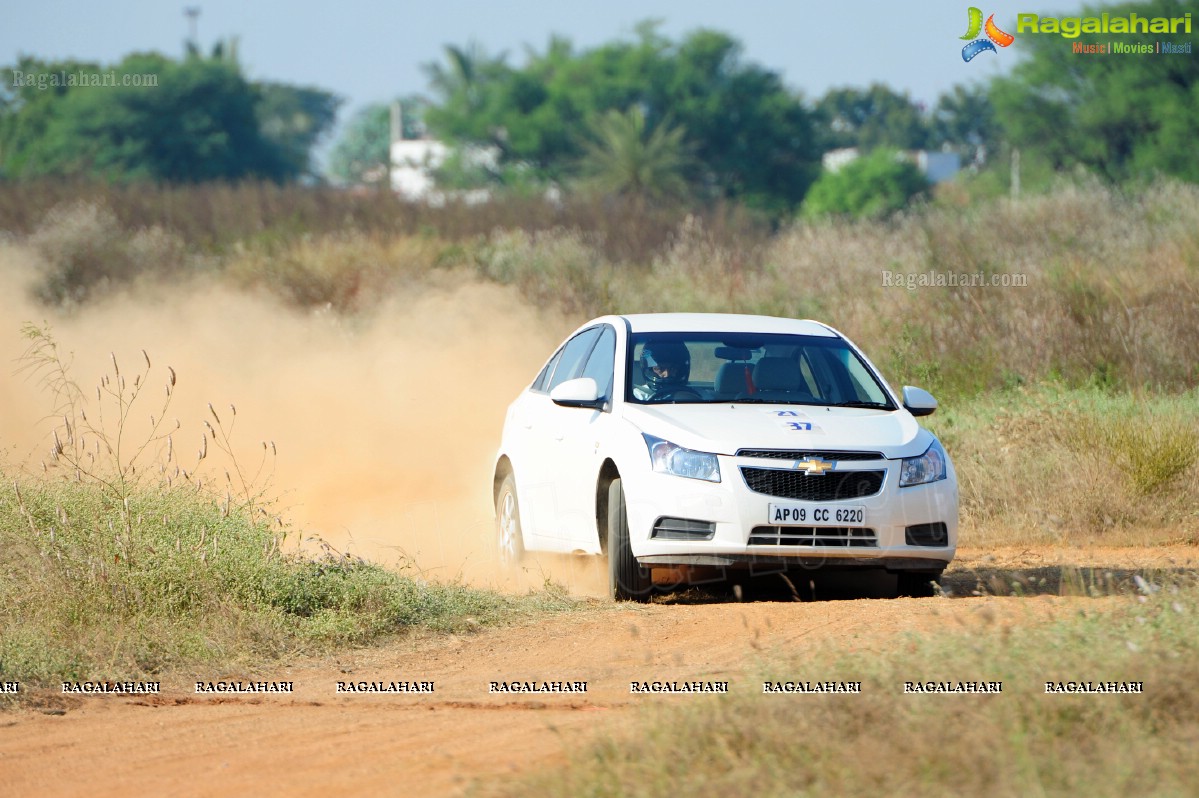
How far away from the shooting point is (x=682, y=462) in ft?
27.3

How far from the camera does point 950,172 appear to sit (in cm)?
12075

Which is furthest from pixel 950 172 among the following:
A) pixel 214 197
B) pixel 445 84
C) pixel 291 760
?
pixel 291 760

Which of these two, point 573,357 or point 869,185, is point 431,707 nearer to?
point 573,357

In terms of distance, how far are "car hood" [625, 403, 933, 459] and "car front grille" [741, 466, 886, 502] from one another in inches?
5.4

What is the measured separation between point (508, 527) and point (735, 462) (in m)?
2.67

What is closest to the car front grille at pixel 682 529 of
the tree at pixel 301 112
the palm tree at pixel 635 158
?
the palm tree at pixel 635 158

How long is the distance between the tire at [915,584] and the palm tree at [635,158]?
48.2m

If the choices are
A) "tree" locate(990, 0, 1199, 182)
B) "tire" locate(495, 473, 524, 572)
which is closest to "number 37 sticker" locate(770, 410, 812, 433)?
"tire" locate(495, 473, 524, 572)

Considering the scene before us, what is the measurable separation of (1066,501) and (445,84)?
261 feet

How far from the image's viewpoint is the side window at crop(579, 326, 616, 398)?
9328 millimetres

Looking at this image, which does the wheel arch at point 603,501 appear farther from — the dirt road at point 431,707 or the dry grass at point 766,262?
the dry grass at point 766,262

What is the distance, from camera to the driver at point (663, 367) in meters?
9.13

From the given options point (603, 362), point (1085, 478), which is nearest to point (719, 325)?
point (603, 362)

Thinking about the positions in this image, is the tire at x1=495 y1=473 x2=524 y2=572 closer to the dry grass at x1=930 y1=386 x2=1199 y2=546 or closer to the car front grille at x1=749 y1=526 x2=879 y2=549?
the car front grille at x1=749 y1=526 x2=879 y2=549
